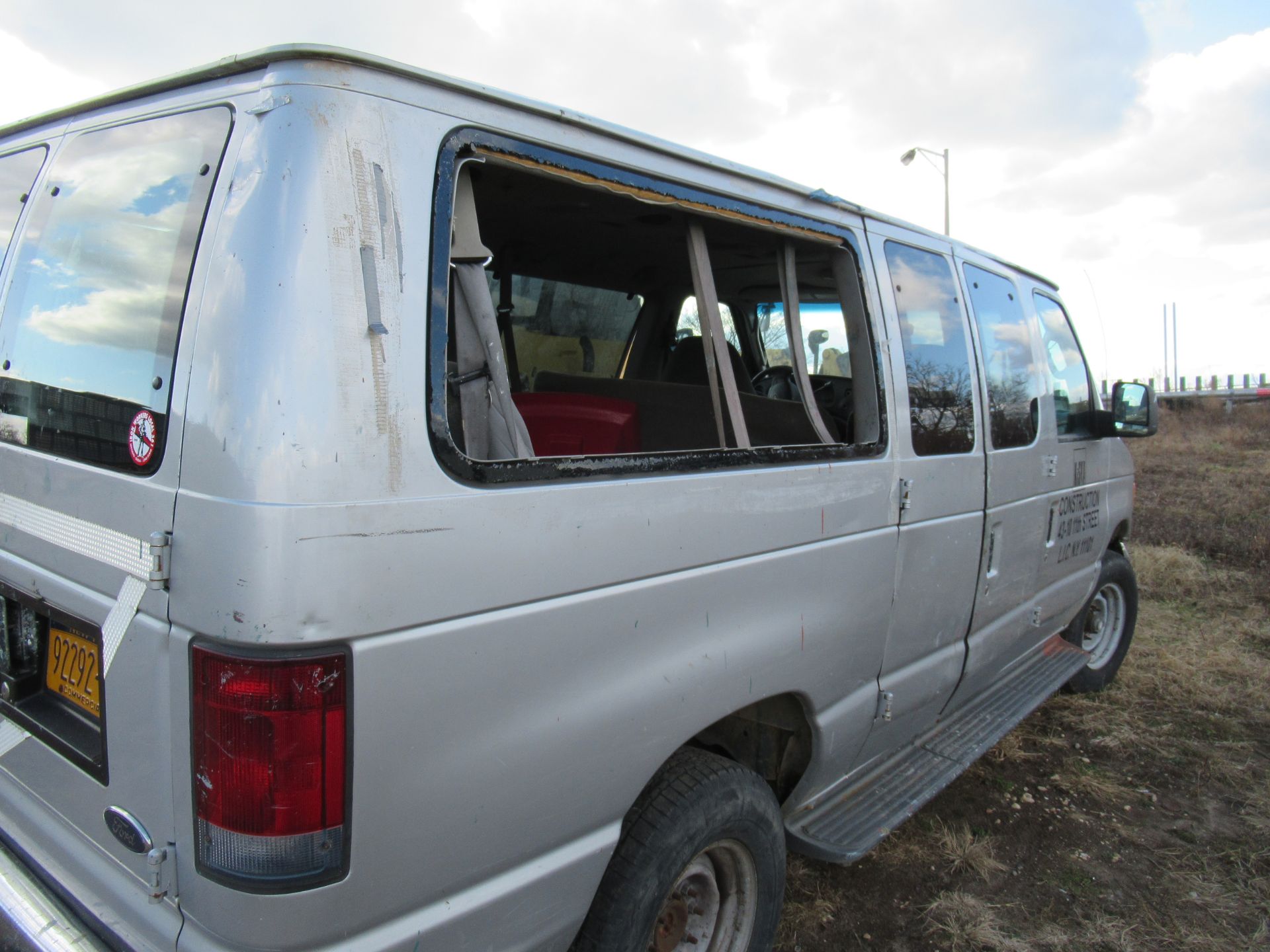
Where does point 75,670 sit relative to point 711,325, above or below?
below

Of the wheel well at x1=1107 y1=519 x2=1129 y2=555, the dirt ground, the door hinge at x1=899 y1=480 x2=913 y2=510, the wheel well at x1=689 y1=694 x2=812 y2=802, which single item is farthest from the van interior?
the wheel well at x1=1107 y1=519 x2=1129 y2=555

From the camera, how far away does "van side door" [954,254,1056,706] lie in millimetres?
3027

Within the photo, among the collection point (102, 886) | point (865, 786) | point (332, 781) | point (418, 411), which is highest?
point (418, 411)

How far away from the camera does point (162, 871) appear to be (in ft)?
4.35

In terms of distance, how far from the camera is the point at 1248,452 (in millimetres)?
14234

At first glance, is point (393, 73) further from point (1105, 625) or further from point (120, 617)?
point (1105, 625)

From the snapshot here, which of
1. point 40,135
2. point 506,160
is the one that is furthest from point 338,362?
point 40,135

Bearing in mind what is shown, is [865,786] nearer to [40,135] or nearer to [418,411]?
[418,411]

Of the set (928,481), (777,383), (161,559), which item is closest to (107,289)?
(161,559)

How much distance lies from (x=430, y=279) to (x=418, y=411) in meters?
0.24

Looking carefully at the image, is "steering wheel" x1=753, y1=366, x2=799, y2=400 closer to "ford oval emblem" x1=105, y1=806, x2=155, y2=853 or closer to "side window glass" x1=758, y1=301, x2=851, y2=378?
"side window glass" x1=758, y1=301, x2=851, y2=378

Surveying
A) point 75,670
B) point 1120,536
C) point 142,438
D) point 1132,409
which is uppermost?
point 1132,409

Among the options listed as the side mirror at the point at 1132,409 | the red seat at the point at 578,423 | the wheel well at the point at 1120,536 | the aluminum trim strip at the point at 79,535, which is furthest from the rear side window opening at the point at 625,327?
the wheel well at the point at 1120,536

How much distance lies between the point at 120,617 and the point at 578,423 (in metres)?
1.37
